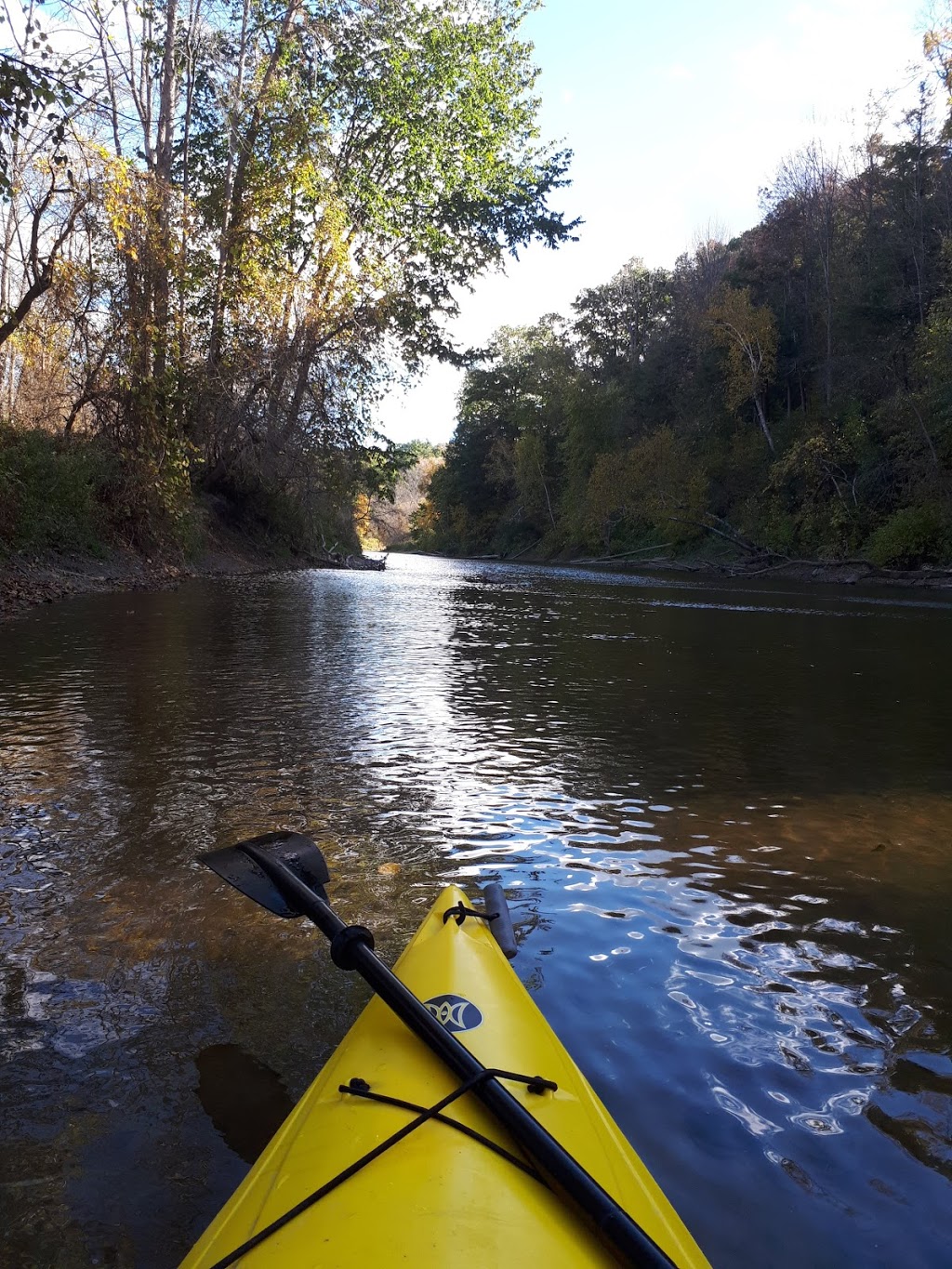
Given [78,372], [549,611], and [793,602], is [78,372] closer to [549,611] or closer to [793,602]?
[549,611]

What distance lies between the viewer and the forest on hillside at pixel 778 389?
30734 millimetres

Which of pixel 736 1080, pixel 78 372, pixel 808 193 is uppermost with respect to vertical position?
pixel 808 193

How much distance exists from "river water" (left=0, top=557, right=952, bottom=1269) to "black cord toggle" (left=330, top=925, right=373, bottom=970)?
394mm

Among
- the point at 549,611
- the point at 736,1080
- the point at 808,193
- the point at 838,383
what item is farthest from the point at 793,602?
the point at 808,193

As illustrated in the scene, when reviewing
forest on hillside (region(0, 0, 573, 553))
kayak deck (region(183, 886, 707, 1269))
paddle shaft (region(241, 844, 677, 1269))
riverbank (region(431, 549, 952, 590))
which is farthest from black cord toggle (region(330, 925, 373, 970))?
riverbank (region(431, 549, 952, 590))

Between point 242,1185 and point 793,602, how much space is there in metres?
19.9

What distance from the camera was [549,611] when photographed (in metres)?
16.6

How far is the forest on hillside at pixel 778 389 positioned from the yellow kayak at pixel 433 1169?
87.5 feet

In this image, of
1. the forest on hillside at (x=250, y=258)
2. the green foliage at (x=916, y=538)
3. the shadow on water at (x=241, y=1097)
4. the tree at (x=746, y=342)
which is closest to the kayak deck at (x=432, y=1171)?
the shadow on water at (x=241, y=1097)

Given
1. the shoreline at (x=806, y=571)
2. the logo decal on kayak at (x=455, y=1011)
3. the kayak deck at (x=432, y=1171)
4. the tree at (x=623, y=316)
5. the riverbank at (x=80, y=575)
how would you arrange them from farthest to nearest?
the tree at (x=623, y=316) → the shoreline at (x=806, y=571) → the riverbank at (x=80, y=575) → the logo decal on kayak at (x=455, y=1011) → the kayak deck at (x=432, y=1171)

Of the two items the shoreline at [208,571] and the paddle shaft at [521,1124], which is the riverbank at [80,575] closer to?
the shoreline at [208,571]

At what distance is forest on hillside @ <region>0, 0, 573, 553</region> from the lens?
15.9 metres

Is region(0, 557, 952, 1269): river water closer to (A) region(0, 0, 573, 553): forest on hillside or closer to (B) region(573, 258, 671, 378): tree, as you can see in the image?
(A) region(0, 0, 573, 553): forest on hillside

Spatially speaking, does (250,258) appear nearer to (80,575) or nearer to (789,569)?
(80,575)
